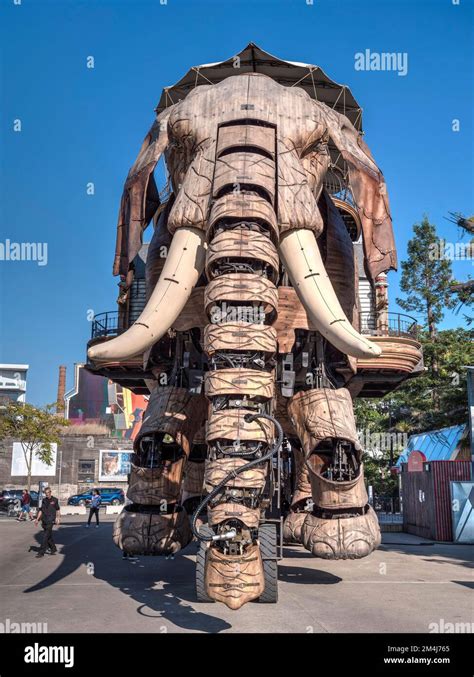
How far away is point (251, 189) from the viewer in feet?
27.4

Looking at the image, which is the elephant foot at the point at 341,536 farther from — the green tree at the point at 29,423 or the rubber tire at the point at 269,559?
the green tree at the point at 29,423

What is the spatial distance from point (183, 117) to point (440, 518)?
53.6 feet

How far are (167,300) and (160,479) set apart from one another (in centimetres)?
326

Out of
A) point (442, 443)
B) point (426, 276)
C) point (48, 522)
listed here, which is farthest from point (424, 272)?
point (48, 522)

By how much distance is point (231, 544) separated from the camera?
7.07m

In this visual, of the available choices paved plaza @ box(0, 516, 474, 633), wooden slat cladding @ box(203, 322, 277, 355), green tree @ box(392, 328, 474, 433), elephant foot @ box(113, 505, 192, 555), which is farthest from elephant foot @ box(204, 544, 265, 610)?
green tree @ box(392, 328, 474, 433)

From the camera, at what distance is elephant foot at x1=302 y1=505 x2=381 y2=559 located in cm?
939

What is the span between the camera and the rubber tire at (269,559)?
812 cm

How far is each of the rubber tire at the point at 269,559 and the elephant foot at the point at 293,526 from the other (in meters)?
5.73

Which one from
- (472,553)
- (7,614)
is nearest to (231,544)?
(7,614)

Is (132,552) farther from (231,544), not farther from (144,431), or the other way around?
(231,544)

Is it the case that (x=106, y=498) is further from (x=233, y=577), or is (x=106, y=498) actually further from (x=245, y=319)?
(x=233, y=577)

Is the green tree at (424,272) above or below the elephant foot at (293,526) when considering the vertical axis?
above

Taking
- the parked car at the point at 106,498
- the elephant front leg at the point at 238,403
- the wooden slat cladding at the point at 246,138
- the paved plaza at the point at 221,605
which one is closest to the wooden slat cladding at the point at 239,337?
the elephant front leg at the point at 238,403
